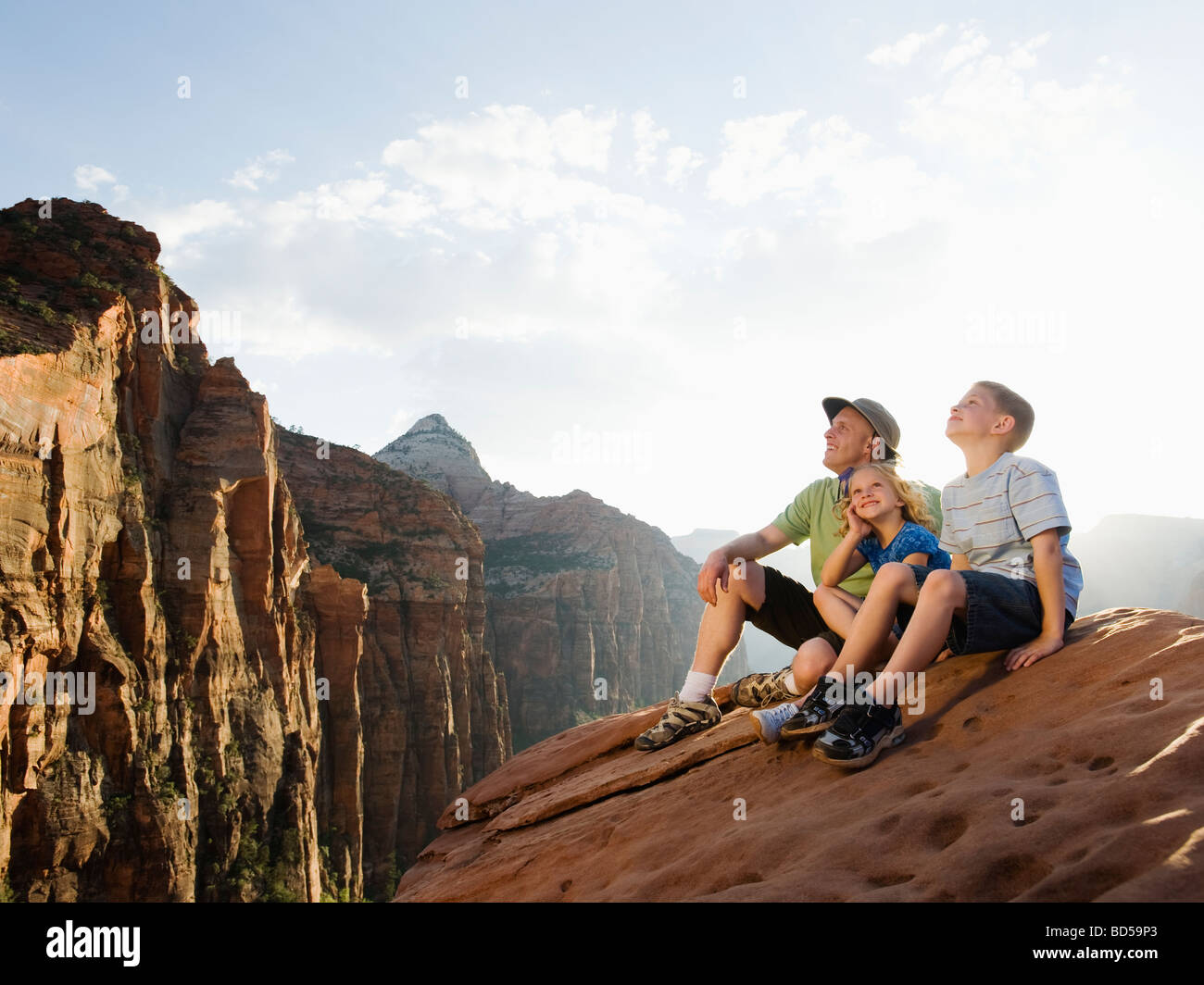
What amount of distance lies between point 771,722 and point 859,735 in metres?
0.63

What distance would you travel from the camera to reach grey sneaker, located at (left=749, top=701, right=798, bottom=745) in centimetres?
433

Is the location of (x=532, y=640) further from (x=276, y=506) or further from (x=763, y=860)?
(x=763, y=860)

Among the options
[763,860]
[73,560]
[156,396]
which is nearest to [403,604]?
[156,396]

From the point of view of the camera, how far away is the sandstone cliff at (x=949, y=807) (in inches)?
93.7

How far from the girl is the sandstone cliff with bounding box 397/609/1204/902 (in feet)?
1.99

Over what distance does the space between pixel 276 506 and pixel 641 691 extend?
235 ft

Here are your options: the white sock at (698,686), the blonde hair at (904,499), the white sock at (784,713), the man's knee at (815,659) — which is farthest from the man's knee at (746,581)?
the white sock at (784,713)

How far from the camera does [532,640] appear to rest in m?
72.2

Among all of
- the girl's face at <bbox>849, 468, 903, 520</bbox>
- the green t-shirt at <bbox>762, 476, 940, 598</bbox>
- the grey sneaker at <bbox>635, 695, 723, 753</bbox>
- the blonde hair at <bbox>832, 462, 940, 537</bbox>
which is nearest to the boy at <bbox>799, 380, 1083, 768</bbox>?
the blonde hair at <bbox>832, 462, 940, 537</bbox>

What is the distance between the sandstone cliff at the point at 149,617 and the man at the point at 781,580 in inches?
561

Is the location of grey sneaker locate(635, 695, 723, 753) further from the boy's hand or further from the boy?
the boy's hand

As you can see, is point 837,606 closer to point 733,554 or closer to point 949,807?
point 733,554

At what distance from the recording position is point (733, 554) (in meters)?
5.39

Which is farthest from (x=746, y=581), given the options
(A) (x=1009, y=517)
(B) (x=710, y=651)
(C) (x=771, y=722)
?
(A) (x=1009, y=517)
